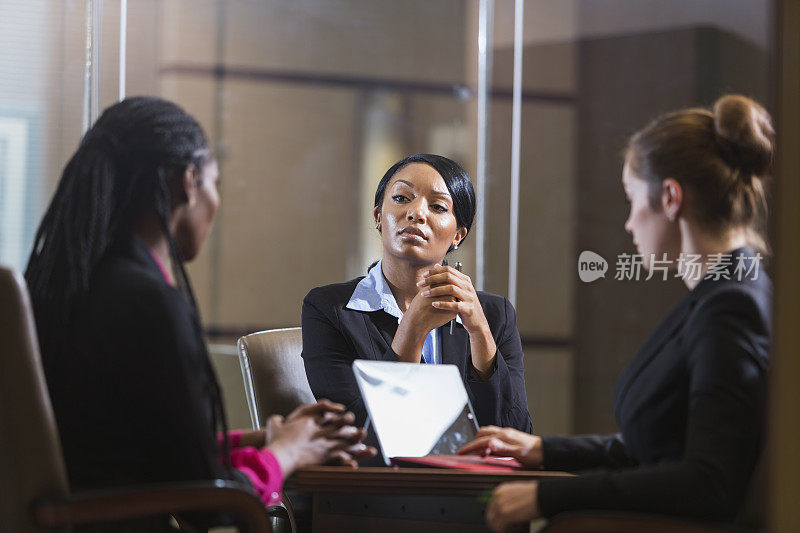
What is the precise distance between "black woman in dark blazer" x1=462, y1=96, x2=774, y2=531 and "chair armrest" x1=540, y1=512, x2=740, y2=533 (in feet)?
0.16

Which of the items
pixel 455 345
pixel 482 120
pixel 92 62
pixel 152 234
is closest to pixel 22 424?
pixel 152 234

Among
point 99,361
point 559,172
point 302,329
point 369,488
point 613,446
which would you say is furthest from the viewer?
point 559,172

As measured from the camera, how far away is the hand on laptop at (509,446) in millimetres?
1648

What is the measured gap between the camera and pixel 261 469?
4.75ft

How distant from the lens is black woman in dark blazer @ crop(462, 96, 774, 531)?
127cm

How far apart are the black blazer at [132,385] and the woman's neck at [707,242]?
2.68 ft

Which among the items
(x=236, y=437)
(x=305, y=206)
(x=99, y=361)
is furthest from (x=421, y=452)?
(x=305, y=206)

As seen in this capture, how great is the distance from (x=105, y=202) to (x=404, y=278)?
3.17ft

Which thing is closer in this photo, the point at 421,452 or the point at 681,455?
the point at 681,455

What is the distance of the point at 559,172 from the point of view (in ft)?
12.8

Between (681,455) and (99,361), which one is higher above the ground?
(99,361)

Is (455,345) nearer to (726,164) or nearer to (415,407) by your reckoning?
(415,407)

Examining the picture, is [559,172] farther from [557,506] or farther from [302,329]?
[557,506]

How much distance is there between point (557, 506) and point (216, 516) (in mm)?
535
